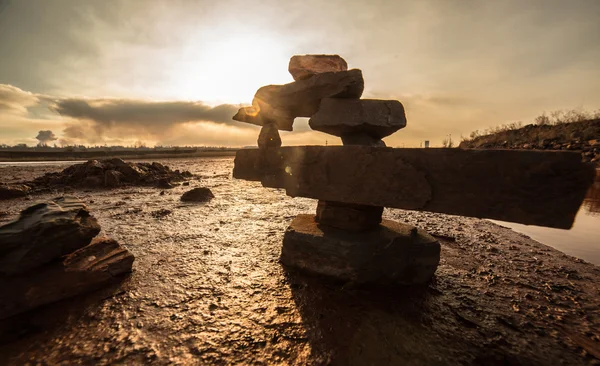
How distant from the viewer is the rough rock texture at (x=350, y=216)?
2.48 metres

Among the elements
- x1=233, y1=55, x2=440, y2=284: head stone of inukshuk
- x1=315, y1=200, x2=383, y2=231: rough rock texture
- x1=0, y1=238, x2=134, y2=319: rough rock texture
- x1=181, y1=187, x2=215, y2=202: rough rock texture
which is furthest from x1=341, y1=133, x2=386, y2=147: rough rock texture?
x1=181, y1=187, x2=215, y2=202: rough rock texture

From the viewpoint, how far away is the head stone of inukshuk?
7.45 ft

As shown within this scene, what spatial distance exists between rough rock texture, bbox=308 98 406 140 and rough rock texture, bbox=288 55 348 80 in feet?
1.75

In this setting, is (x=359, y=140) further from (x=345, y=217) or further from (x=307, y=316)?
(x=307, y=316)

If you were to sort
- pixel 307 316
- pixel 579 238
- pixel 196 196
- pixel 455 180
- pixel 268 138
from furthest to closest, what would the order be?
pixel 196 196 → pixel 579 238 → pixel 268 138 → pixel 307 316 → pixel 455 180

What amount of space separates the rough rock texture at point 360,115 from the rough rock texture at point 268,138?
23.0 inches

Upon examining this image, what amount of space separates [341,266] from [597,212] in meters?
7.14

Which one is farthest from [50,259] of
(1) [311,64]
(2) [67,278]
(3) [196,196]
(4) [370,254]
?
(3) [196,196]

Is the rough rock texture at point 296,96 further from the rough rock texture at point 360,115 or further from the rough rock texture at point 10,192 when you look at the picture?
the rough rock texture at point 10,192

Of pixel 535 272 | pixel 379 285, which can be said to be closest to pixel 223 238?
pixel 379 285

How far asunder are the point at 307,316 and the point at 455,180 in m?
1.57

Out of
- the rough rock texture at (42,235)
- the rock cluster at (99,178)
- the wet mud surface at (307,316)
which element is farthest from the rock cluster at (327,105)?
the rock cluster at (99,178)

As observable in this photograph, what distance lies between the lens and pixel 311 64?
2.91m

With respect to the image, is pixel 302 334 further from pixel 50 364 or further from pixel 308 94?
pixel 308 94
